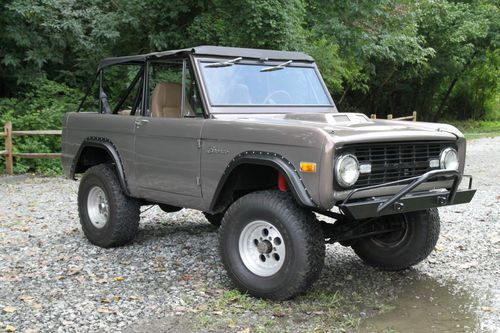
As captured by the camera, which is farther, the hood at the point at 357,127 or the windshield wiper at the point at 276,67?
the windshield wiper at the point at 276,67

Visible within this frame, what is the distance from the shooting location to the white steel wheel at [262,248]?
464 cm

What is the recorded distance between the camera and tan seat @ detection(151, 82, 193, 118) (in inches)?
237

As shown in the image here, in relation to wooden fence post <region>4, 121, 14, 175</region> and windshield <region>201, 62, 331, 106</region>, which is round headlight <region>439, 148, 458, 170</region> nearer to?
windshield <region>201, 62, 331, 106</region>

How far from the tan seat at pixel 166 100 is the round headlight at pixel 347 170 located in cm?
232

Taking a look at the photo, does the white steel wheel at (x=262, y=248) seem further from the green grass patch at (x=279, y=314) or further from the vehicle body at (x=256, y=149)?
the green grass patch at (x=279, y=314)

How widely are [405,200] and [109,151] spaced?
10.3 ft

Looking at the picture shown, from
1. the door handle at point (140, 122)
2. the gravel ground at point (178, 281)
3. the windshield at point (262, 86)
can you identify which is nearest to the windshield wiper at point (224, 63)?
the windshield at point (262, 86)

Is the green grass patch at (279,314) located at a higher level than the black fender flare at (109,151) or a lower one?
lower

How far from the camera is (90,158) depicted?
6777 mm

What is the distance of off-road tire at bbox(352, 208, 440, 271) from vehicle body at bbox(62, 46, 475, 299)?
65 millimetres

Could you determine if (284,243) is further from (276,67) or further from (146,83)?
(146,83)

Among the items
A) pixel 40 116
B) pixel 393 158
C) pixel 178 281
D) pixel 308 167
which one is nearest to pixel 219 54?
pixel 308 167

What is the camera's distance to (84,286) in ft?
16.8

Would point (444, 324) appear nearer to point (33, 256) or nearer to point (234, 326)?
point (234, 326)
